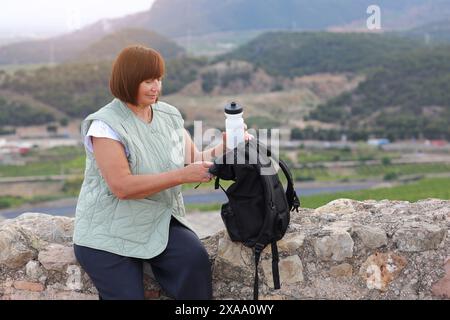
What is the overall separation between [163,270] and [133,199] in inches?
13.5

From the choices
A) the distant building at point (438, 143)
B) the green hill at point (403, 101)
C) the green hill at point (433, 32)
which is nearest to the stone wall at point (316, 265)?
the distant building at point (438, 143)

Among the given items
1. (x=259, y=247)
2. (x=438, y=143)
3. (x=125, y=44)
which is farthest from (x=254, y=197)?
(x=125, y=44)

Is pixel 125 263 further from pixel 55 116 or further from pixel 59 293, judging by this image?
pixel 55 116

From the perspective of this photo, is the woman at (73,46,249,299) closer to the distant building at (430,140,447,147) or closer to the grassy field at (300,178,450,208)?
the grassy field at (300,178,450,208)

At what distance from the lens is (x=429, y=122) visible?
50.4 metres

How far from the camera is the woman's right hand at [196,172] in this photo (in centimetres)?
287

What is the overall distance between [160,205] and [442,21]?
8472cm

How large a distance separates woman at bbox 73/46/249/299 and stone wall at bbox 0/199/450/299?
21 centimetres

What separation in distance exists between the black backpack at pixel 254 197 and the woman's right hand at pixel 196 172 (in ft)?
0.09

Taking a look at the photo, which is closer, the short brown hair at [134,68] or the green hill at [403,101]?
the short brown hair at [134,68]

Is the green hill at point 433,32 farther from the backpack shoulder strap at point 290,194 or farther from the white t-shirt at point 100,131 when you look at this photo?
the white t-shirt at point 100,131

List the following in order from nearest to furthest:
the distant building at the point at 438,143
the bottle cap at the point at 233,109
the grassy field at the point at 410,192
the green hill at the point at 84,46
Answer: the bottle cap at the point at 233,109
the grassy field at the point at 410,192
the distant building at the point at 438,143
the green hill at the point at 84,46

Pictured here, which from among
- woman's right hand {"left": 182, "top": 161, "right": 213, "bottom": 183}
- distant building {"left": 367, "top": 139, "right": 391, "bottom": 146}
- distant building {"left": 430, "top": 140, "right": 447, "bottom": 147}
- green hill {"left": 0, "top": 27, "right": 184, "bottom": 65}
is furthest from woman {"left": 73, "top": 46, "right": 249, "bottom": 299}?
green hill {"left": 0, "top": 27, "right": 184, "bottom": 65}

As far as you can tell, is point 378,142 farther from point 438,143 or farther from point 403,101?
point 403,101
